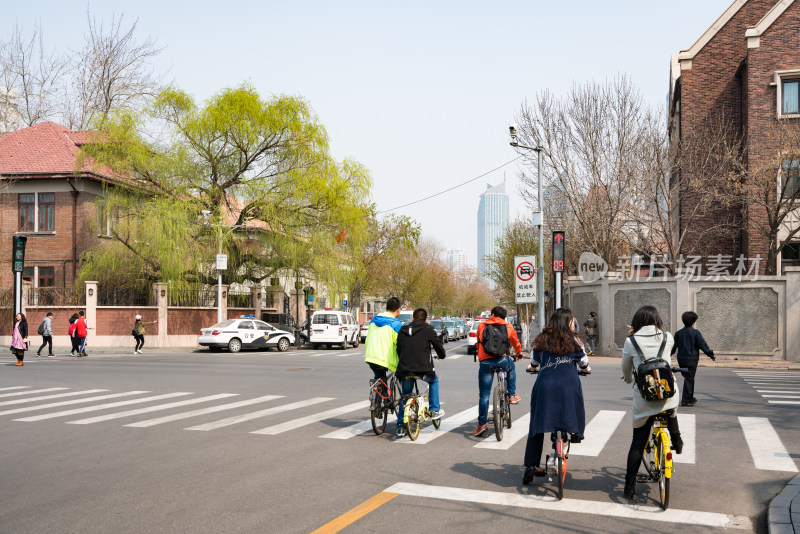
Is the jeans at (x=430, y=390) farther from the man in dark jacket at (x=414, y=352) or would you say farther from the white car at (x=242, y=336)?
the white car at (x=242, y=336)

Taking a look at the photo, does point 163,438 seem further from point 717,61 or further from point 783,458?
point 717,61

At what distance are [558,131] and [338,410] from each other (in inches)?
913

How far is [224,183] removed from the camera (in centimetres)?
3612

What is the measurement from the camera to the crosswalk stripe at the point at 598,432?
8711 mm

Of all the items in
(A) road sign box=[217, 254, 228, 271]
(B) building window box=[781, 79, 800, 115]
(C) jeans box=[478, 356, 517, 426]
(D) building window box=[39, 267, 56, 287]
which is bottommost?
(C) jeans box=[478, 356, 517, 426]

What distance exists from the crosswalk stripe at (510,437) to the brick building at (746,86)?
19164 mm

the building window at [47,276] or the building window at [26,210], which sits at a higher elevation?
the building window at [26,210]

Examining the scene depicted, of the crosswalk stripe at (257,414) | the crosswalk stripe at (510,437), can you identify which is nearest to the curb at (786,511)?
the crosswalk stripe at (510,437)

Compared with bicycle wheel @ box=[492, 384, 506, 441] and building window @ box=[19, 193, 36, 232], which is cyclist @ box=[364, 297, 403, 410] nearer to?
bicycle wheel @ box=[492, 384, 506, 441]

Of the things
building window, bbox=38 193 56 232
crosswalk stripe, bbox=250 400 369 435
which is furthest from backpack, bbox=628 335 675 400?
building window, bbox=38 193 56 232

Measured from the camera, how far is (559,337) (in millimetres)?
6762

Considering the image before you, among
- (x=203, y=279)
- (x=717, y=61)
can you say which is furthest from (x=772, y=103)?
(x=203, y=279)

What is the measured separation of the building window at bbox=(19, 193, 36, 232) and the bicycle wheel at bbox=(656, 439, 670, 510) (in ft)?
127

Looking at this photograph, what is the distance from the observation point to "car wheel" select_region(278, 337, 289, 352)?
1334 inches
